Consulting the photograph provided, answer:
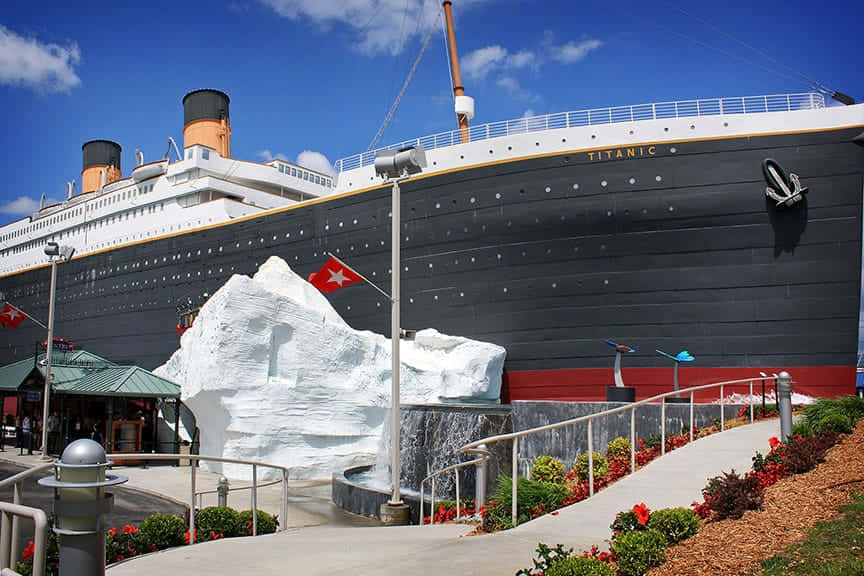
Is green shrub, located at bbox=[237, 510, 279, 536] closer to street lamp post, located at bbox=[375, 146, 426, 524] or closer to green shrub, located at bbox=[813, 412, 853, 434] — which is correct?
street lamp post, located at bbox=[375, 146, 426, 524]

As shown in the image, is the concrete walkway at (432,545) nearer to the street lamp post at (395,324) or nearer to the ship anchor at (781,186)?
the street lamp post at (395,324)

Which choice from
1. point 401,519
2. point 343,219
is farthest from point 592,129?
point 401,519

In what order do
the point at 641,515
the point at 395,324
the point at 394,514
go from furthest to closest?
the point at 395,324 → the point at 394,514 → the point at 641,515

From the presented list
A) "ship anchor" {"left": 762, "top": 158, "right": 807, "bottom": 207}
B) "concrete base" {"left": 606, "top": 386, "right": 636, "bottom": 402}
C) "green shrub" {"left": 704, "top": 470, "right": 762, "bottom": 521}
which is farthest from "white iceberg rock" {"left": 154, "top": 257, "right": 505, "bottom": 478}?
"green shrub" {"left": 704, "top": 470, "right": 762, "bottom": 521}

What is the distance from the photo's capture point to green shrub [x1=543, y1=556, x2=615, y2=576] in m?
4.96

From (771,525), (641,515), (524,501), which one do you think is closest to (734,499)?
(771,525)

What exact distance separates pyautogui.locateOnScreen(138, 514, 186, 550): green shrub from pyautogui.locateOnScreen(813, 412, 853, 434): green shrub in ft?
27.4

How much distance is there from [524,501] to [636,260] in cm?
1235

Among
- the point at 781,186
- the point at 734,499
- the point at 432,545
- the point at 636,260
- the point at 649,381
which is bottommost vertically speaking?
the point at 432,545

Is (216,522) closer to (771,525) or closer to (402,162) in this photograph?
(771,525)

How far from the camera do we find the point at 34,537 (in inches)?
171

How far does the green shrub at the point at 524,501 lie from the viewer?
8340mm

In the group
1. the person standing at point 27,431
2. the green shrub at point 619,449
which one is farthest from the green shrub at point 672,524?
the person standing at point 27,431

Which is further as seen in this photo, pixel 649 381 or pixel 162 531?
pixel 649 381
